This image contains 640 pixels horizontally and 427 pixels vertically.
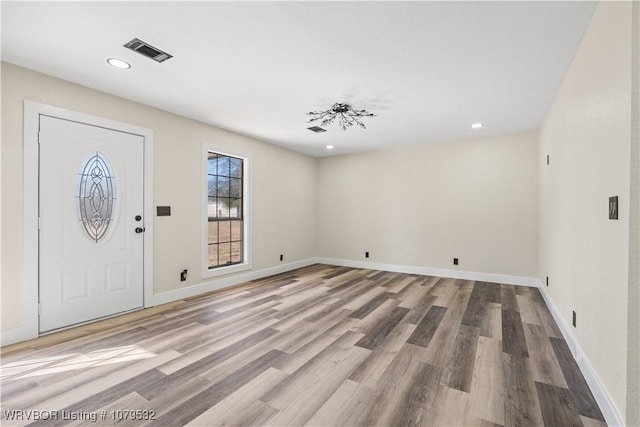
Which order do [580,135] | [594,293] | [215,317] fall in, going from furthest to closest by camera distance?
1. [215,317]
2. [580,135]
3. [594,293]

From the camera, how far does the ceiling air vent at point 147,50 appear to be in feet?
7.31

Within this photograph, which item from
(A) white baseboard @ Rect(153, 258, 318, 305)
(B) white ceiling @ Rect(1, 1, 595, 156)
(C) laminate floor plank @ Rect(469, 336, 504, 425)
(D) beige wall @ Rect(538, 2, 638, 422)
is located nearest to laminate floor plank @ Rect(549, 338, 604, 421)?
(D) beige wall @ Rect(538, 2, 638, 422)

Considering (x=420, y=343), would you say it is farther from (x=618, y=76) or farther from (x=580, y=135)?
(x=618, y=76)

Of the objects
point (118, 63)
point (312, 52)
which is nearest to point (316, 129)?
point (312, 52)

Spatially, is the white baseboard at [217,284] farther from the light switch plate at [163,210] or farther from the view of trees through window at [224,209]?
the light switch plate at [163,210]

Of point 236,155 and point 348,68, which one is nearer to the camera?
point 348,68

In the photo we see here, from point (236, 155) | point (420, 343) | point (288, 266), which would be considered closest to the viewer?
point (420, 343)

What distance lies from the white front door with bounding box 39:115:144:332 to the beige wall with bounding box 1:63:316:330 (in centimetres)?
19

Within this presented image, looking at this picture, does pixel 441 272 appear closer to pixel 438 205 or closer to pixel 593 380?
pixel 438 205

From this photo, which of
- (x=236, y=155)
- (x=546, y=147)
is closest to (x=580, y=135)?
(x=546, y=147)

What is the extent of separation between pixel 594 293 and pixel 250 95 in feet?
11.4

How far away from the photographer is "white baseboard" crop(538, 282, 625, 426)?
1511mm

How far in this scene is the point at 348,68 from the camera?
2.62 meters

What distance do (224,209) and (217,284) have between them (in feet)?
4.01
